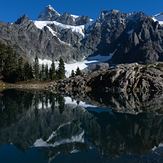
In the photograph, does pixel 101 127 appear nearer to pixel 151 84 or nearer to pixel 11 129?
pixel 11 129

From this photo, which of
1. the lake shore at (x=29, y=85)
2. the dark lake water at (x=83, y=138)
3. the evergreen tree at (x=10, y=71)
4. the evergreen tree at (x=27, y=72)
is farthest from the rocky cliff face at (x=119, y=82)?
the dark lake water at (x=83, y=138)

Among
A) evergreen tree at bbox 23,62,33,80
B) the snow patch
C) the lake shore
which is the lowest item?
the snow patch

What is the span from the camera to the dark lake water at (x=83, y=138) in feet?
115

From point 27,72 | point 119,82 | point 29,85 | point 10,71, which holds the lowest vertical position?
point 29,85

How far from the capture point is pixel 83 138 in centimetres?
4622

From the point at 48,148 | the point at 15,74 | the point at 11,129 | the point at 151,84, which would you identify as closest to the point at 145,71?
the point at 151,84

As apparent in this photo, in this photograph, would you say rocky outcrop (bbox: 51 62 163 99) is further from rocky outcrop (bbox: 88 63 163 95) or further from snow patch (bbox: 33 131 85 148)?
snow patch (bbox: 33 131 85 148)

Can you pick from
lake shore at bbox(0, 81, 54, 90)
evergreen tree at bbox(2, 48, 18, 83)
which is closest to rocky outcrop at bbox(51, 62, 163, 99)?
lake shore at bbox(0, 81, 54, 90)

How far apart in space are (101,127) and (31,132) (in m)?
10.8

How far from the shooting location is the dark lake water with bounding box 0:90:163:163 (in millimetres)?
35094

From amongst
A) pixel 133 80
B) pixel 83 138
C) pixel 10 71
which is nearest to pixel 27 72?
pixel 10 71

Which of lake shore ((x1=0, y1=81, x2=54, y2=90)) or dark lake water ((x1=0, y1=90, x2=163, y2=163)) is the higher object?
lake shore ((x1=0, y1=81, x2=54, y2=90))

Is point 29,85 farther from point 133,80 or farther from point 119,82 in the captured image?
point 133,80

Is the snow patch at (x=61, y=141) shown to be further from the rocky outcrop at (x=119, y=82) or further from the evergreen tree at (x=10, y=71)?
the evergreen tree at (x=10, y=71)
